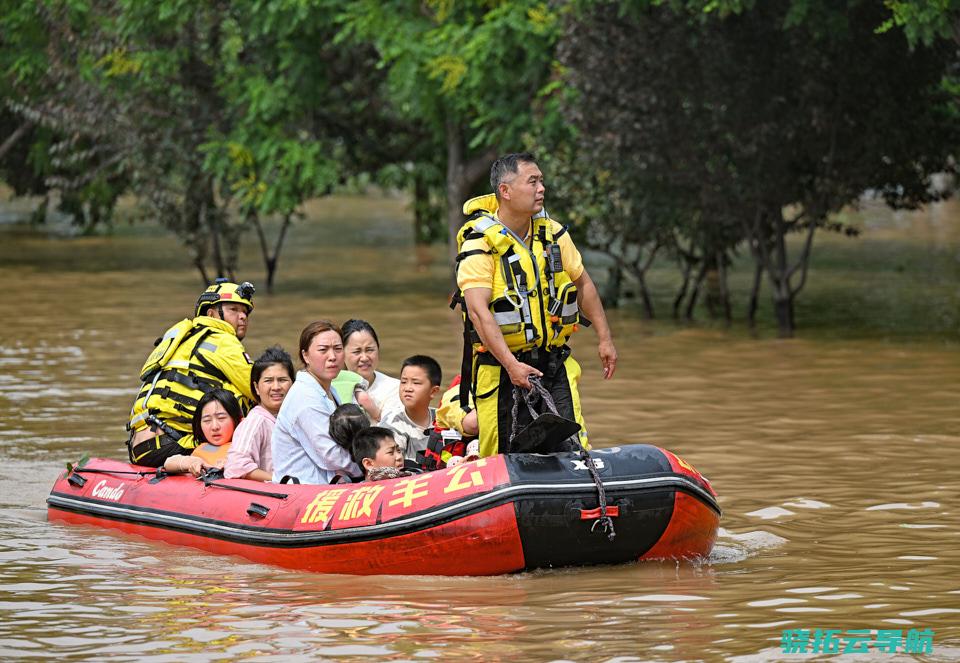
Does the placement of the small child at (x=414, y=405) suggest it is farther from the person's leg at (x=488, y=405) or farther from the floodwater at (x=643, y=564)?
the floodwater at (x=643, y=564)

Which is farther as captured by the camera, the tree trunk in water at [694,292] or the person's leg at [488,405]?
the tree trunk in water at [694,292]

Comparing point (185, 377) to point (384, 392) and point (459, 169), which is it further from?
point (459, 169)

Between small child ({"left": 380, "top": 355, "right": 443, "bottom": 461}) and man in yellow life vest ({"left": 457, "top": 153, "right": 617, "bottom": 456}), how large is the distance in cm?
111

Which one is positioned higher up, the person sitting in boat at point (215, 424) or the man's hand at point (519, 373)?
the man's hand at point (519, 373)

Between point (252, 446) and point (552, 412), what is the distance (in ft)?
7.27

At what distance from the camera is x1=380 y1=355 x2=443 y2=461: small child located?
933 centimetres

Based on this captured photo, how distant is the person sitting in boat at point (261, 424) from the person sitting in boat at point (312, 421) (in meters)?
0.30

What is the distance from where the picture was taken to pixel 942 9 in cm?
1445

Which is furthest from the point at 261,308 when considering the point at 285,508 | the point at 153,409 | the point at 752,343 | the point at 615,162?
the point at 285,508

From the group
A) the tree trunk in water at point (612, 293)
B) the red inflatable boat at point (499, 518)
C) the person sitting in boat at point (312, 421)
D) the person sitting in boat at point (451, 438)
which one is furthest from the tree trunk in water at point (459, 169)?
the red inflatable boat at point (499, 518)

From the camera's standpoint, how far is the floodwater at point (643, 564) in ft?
22.7

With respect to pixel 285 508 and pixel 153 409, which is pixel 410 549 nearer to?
pixel 285 508

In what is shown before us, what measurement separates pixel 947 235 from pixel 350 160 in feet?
51.5

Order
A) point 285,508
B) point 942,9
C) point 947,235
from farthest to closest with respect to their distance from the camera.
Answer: point 947,235
point 942,9
point 285,508
